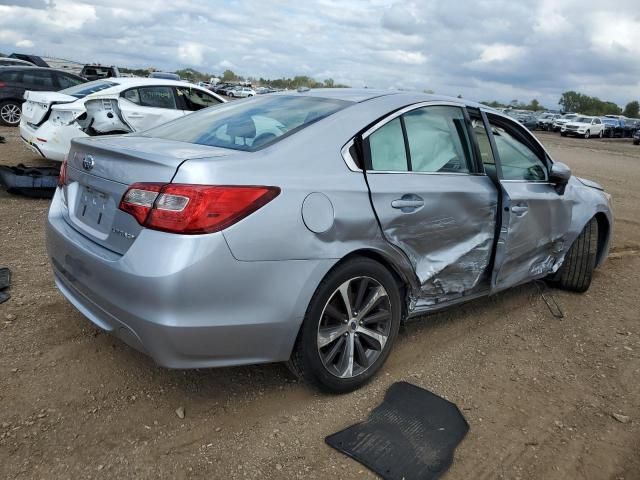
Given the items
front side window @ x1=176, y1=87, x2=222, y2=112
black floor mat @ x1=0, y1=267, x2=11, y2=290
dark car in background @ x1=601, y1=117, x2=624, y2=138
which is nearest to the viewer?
black floor mat @ x1=0, y1=267, x2=11, y2=290

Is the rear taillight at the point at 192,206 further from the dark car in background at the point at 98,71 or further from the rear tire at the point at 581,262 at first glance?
the dark car in background at the point at 98,71

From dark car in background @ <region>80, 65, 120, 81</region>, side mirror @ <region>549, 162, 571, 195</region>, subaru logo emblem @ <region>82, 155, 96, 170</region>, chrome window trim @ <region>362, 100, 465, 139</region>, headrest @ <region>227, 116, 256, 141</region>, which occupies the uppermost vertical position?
chrome window trim @ <region>362, 100, 465, 139</region>

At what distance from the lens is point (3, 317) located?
3629 mm

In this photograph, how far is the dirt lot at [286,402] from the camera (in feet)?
8.16

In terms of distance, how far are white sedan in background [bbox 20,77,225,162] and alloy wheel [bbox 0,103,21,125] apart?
Result: 6.44 metres

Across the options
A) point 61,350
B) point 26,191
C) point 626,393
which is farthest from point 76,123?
point 626,393

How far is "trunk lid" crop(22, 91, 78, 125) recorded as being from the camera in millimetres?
8289

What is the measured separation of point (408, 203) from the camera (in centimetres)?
307

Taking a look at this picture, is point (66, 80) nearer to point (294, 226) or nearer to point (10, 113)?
point (10, 113)

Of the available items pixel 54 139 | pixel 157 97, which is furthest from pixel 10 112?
pixel 54 139

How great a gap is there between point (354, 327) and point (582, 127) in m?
41.6

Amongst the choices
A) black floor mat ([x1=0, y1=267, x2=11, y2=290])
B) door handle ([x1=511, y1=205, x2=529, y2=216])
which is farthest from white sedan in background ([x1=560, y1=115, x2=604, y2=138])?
black floor mat ([x1=0, y1=267, x2=11, y2=290])

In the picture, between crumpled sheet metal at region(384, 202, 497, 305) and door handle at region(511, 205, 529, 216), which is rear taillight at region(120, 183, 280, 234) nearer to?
crumpled sheet metal at region(384, 202, 497, 305)

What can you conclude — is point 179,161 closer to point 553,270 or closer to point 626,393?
point 626,393
